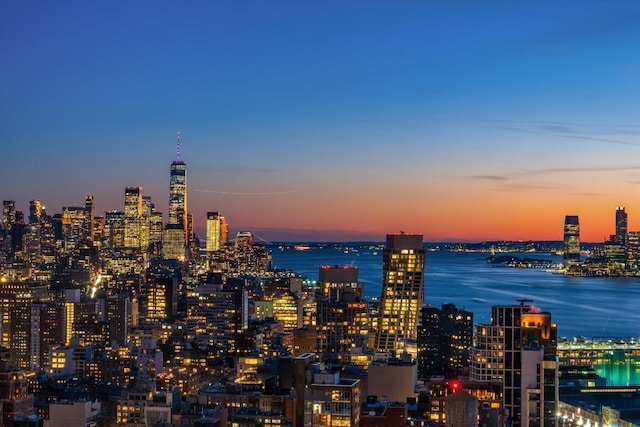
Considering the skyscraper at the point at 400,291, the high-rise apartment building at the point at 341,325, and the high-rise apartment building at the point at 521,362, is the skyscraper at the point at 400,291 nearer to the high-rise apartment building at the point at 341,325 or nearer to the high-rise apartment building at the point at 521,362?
the high-rise apartment building at the point at 341,325

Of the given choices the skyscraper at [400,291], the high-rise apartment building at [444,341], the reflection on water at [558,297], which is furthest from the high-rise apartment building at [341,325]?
the reflection on water at [558,297]

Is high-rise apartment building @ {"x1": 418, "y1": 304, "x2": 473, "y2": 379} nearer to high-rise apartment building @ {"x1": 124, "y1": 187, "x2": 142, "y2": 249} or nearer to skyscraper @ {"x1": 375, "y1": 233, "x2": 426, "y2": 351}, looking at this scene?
skyscraper @ {"x1": 375, "y1": 233, "x2": 426, "y2": 351}

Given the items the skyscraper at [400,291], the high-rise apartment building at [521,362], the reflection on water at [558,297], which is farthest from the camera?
the reflection on water at [558,297]

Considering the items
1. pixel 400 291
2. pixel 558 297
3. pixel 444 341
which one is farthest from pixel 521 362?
pixel 558 297

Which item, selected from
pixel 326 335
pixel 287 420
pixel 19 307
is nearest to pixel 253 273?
pixel 19 307

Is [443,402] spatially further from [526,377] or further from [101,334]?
[101,334]

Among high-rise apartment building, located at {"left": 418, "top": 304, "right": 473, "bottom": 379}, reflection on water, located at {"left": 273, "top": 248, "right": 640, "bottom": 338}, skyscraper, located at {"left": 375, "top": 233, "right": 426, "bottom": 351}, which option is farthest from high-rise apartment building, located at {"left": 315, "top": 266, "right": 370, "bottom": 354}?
reflection on water, located at {"left": 273, "top": 248, "right": 640, "bottom": 338}
